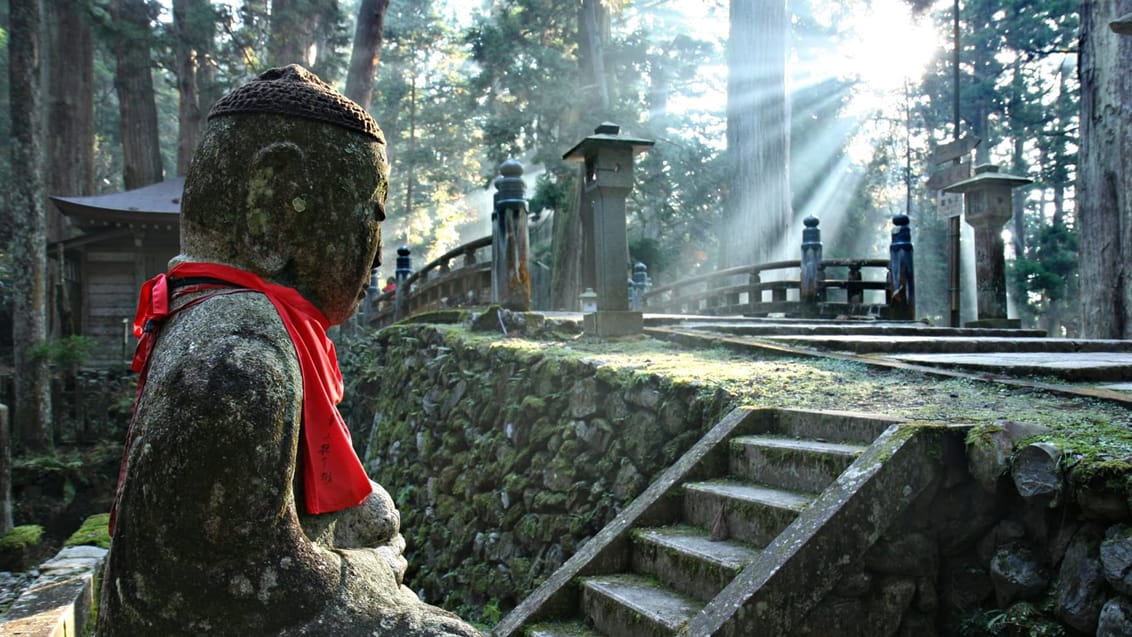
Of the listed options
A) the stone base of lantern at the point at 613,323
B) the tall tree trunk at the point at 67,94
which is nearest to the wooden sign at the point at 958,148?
the stone base of lantern at the point at 613,323

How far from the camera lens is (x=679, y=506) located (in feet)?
13.8

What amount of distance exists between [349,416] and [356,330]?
3.33m

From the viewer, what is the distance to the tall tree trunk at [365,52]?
15.4 m

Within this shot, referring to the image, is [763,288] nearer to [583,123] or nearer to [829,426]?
[583,123]

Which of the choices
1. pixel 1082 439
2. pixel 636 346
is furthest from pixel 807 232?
pixel 1082 439

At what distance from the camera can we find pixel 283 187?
7.62ft

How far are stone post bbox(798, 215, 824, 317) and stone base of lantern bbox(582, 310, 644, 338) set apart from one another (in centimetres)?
534

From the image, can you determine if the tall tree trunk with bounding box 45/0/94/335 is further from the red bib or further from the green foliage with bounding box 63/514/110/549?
the red bib

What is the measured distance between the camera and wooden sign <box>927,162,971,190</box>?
10.8m

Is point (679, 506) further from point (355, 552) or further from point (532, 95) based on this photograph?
point (532, 95)

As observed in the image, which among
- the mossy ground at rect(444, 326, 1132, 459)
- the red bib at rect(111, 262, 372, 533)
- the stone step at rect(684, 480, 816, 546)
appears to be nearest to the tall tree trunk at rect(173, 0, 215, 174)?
the mossy ground at rect(444, 326, 1132, 459)

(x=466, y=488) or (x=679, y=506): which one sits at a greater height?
(x=679, y=506)

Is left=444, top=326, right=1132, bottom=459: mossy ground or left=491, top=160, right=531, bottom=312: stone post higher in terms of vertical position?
left=491, top=160, right=531, bottom=312: stone post

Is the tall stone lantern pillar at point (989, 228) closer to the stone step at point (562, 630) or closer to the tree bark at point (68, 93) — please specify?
the stone step at point (562, 630)
